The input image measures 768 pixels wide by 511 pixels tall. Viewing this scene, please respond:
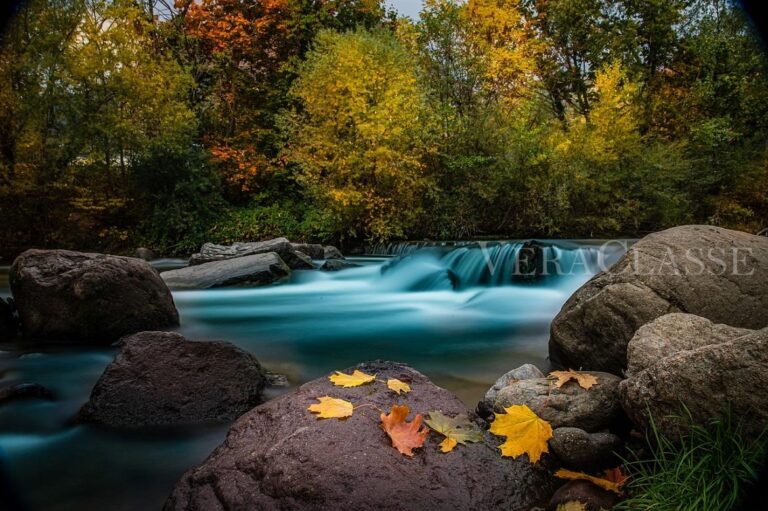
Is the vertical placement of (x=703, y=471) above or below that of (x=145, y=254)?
below

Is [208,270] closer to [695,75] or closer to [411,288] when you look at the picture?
[411,288]

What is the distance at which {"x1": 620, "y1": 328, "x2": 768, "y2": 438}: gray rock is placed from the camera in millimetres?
1951

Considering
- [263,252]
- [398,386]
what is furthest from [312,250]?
[398,386]

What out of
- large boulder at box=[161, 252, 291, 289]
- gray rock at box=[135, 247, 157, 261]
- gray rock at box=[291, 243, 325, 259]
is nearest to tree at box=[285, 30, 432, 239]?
gray rock at box=[291, 243, 325, 259]

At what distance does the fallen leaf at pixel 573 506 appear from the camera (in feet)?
6.81

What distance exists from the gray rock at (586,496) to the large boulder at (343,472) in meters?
0.09

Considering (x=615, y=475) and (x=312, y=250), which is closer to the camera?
(x=615, y=475)

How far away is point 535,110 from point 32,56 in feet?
52.8

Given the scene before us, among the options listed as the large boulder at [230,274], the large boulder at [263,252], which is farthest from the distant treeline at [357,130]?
the large boulder at [230,274]

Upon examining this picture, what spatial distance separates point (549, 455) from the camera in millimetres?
2457

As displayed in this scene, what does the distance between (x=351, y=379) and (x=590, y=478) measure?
1359 millimetres

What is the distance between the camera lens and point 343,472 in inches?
80.1

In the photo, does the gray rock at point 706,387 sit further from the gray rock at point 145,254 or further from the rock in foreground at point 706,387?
the gray rock at point 145,254

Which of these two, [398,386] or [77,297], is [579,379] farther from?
[77,297]
